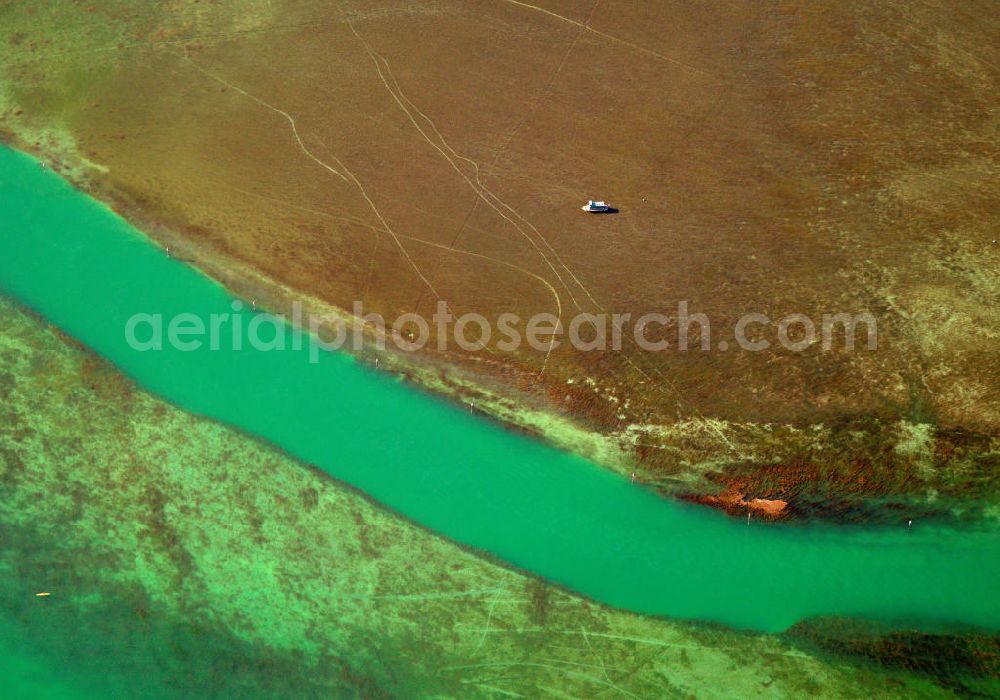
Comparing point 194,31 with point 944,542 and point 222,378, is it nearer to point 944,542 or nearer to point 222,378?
point 222,378

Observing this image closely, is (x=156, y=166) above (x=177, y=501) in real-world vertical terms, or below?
above

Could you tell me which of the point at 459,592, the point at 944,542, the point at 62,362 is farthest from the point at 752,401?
the point at 62,362

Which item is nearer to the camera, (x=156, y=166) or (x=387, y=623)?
(x=387, y=623)

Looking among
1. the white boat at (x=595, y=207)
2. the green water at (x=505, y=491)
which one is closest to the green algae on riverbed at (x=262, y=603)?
the green water at (x=505, y=491)

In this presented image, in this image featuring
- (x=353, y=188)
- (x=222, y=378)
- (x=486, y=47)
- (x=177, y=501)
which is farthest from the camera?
(x=486, y=47)

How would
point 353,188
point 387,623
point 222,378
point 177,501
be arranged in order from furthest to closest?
point 353,188
point 222,378
point 177,501
point 387,623
